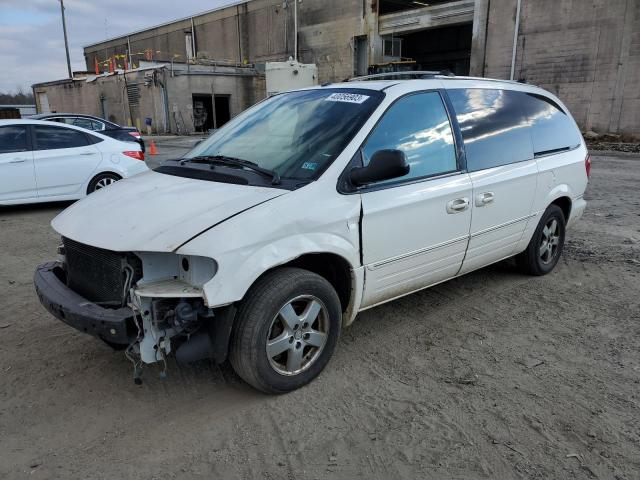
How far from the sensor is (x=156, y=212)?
290 cm

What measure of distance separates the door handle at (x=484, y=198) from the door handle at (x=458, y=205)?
0.15 m

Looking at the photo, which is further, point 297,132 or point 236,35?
point 236,35

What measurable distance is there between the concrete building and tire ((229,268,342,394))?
22.3 metres

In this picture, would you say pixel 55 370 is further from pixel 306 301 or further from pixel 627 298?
pixel 627 298

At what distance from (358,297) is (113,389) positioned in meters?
1.64

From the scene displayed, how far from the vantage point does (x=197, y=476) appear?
2.41 meters

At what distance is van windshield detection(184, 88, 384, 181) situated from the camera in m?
3.26

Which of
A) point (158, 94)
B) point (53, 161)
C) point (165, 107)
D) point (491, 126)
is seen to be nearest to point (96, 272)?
point (491, 126)

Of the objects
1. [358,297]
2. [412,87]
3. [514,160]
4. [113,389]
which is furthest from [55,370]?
[514,160]

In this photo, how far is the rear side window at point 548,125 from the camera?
4668mm

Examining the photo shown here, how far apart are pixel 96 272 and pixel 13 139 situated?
21.3ft

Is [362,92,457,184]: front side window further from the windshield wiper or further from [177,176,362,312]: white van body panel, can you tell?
the windshield wiper

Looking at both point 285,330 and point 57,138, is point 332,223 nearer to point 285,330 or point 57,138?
point 285,330

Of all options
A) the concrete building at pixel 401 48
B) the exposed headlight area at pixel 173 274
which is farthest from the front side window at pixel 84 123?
the concrete building at pixel 401 48
